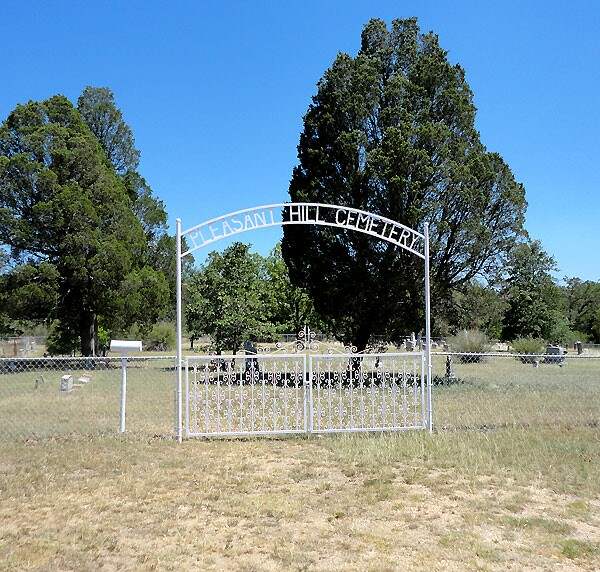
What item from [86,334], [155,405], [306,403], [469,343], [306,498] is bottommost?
[306,498]

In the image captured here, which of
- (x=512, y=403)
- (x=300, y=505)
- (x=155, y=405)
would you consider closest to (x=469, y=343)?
(x=512, y=403)

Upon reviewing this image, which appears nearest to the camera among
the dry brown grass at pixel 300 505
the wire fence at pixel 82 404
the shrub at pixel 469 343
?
the dry brown grass at pixel 300 505

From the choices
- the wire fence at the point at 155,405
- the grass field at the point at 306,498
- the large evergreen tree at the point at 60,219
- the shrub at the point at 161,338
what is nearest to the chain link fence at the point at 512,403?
the wire fence at the point at 155,405

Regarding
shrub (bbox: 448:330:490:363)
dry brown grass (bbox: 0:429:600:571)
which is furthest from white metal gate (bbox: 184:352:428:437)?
shrub (bbox: 448:330:490:363)

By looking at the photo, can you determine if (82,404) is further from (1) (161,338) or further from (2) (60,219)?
(1) (161,338)

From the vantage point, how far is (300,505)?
586cm

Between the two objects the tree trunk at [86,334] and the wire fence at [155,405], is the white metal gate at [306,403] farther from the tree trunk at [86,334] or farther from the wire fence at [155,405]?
the tree trunk at [86,334]

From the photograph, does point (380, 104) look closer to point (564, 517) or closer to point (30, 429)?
point (30, 429)

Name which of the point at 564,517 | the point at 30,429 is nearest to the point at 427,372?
the point at 564,517

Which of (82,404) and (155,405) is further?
(82,404)

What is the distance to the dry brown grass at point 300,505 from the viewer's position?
460cm

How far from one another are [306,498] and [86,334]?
22420 mm

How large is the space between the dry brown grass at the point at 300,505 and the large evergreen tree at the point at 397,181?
998 centimetres

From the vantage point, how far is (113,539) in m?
4.96
